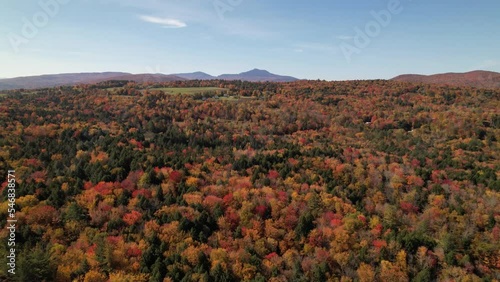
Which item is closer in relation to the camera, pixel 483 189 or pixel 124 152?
pixel 483 189

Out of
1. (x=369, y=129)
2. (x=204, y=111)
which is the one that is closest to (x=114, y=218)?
(x=204, y=111)

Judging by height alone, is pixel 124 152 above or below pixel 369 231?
above

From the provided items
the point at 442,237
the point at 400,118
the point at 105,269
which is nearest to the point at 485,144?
the point at 400,118

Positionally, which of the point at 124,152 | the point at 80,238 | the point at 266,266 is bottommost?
the point at 266,266

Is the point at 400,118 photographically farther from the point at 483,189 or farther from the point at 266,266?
the point at 266,266

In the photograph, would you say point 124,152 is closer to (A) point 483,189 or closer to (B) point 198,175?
(B) point 198,175

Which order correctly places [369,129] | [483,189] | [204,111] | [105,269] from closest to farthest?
[105,269] → [483,189] → [369,129] → [204,111]

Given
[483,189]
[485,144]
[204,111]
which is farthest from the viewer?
[204,111]
